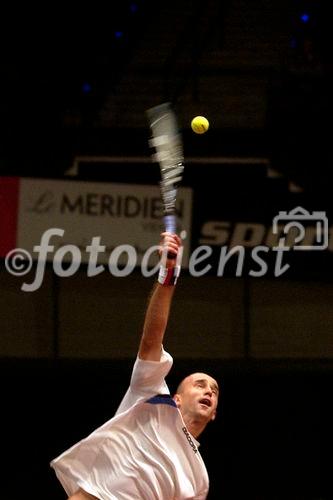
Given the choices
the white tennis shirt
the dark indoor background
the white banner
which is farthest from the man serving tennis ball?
the white banner

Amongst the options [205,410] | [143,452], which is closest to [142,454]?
[143,452]

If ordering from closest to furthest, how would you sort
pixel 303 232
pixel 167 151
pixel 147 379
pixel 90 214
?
1. pixel 147 379
2. pixel 167 151
3. pixel 90 214
4. pixel 303 232

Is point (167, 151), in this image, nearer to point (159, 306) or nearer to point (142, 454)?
point (159, 306)

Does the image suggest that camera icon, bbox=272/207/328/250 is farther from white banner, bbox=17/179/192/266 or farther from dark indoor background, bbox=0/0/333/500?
white banner, bbox=17/179/192/266

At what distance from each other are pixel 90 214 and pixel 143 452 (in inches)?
207

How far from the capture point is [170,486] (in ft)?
15.8

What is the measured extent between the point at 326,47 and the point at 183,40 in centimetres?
156

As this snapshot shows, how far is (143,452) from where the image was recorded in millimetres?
4820

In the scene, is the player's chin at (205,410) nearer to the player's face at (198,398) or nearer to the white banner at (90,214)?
the player's face at (198,398)

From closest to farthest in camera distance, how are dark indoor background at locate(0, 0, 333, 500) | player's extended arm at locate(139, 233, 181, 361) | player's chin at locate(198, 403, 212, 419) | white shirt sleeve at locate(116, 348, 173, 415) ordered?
player's extended arm at locate(139, 233, 181, 361) < white shirt sleeve at locate(116, 348, 173, 415) < player's chin at locate(198, 403, 212, 419) < dark indoor background at locate(0, 0, 333, 500)

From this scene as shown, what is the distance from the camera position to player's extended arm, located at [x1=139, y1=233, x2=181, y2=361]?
4.50 meters

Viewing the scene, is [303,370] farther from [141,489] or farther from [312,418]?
[141,489]

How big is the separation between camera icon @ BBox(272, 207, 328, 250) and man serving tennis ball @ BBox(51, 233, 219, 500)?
5.17 meters

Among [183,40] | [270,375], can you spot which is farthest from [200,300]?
[183,40]
